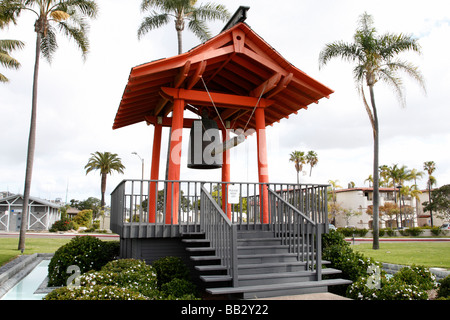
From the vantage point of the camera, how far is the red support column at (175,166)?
8734 mm

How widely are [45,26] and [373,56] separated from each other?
17.9 metres

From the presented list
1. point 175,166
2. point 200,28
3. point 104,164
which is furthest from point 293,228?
point 104,164

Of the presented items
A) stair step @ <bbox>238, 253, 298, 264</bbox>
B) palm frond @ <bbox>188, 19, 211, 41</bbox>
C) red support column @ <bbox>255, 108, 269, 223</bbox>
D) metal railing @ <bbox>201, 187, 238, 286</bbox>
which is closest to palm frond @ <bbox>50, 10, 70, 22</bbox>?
palm frond @ <bbox>188, 19, 211, 41</bbox>

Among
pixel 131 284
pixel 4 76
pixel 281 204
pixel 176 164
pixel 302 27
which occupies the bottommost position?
pixel 131 284

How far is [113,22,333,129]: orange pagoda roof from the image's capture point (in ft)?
28.9

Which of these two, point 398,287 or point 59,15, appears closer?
point 398,287

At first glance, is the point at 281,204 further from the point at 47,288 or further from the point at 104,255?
the point at 47,288

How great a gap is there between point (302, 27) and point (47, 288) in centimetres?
929

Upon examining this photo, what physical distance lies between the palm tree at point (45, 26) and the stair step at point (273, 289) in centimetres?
1377

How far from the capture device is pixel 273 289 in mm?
6453

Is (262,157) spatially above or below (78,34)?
below

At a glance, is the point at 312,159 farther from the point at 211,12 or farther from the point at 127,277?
the point at 127,277

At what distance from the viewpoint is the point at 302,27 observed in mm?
10062
